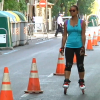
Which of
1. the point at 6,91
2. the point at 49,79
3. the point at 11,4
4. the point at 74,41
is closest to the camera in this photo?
the point at 6,91

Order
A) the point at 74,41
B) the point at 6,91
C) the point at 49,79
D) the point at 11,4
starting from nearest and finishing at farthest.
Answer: the point at 6,91 < the point at 74,41 < the point at 49,79 < the point at 11,4

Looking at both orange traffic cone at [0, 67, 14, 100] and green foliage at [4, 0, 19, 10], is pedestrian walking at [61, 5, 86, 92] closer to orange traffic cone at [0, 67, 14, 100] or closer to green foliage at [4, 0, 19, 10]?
orange traffic cone at [0, 67, 14, 100]

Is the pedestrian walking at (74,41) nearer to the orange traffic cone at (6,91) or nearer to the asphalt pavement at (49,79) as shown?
the asphalt pavement at (49,79)

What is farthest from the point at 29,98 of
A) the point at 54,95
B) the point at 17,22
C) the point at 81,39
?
the point at 17,22

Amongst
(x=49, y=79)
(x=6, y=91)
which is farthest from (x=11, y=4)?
(x=6, y=91)

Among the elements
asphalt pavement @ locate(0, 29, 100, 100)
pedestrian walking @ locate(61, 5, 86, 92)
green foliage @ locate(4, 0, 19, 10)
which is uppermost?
green foliage @ locate(4, 0, 19, 10)

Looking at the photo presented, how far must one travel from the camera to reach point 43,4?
39000mm

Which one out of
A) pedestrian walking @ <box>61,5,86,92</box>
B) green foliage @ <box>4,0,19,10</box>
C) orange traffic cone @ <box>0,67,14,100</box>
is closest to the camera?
orange traffic cone @ <box>0,67,14,100</box>

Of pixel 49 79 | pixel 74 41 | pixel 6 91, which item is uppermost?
pixel 74 41

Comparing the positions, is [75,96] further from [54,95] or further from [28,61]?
[28,61]

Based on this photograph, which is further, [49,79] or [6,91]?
[49,79]

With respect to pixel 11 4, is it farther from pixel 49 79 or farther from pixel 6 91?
pixel 6 91

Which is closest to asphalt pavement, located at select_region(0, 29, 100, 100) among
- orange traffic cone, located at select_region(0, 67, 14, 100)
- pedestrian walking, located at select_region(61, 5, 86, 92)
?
pedestrian walking, located at select_region(61, 5, 86, 92)

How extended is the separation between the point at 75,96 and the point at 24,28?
54.8 ft
